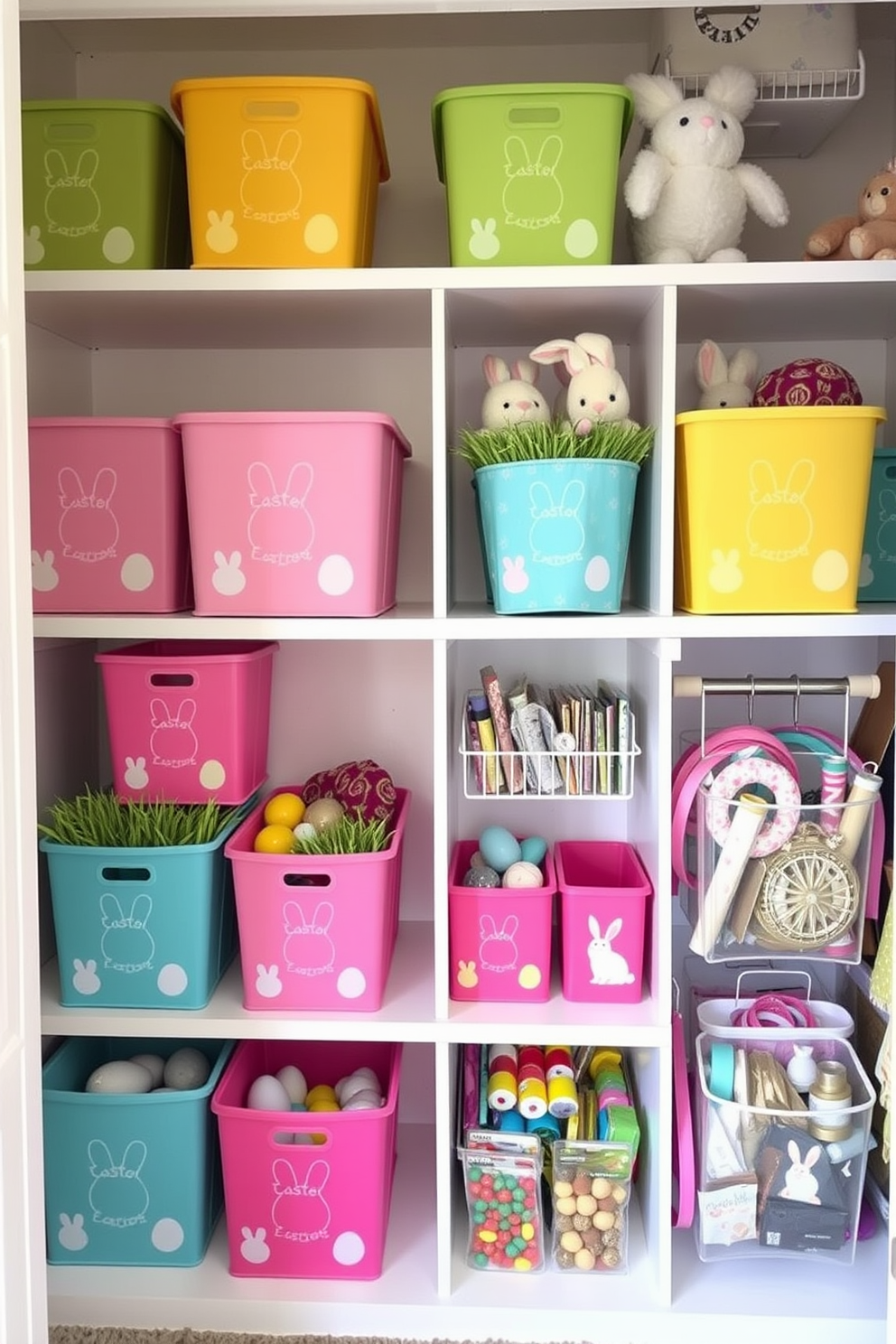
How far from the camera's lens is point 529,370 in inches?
65.2

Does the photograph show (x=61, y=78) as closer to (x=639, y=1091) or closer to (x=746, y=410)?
(x=746, y=410)

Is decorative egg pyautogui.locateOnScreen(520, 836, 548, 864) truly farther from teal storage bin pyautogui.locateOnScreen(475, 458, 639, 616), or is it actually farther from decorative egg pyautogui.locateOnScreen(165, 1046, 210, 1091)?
decorative egg pyautogui.locateOnScreen(165, 1046, 210, 1091)

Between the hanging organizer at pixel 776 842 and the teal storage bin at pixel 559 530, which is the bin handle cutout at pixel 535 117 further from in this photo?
the hanging organizer at pixel 776 842

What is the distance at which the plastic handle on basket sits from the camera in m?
1.60

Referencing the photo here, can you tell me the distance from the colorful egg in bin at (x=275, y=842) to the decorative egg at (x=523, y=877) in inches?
12.9

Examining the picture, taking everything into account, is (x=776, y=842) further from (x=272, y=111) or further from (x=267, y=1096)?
(x=272, y=111)

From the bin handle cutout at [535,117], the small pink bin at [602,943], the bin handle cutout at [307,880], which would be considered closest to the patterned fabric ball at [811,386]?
the bin handle cutout at [535,117]

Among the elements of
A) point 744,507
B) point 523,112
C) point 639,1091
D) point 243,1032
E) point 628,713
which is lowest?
point 639,1091

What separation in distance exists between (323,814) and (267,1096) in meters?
0.42

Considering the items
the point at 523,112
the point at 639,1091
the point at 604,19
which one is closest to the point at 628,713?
the point at 639,1091

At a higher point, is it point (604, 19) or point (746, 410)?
point (604, 19)

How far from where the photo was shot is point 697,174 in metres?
1.56

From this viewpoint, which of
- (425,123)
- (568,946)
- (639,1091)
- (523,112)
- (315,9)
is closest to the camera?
(315,9)

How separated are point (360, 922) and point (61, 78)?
57.1 inches
